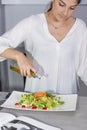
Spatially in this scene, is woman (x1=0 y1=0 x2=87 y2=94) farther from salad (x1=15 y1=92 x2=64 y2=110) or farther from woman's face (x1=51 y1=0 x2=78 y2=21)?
salad (x1=15 y1=92 x2=64 y2=110)

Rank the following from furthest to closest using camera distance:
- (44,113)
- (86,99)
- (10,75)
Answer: (10,75), (86,99), (44,113)

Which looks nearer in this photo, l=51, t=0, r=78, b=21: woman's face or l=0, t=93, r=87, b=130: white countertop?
l=0, t=93, r=87, b=130: white countertop

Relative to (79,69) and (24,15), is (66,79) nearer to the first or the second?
(79,69)

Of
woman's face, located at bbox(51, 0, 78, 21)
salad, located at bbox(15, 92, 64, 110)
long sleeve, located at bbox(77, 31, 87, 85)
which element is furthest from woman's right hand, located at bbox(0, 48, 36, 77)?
long sleeve, located at bbox(77, 31, 87, 85)

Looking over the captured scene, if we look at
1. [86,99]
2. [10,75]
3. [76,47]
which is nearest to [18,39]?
[76,47]

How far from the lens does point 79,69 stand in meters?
1.65

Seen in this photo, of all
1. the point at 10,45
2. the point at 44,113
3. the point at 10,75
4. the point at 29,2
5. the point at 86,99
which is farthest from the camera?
the point at 10,75

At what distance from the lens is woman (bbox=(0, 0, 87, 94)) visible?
157 centimetres

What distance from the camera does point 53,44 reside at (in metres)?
1.57

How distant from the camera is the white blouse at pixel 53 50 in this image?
157 centimetres

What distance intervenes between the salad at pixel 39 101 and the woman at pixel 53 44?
281 mm

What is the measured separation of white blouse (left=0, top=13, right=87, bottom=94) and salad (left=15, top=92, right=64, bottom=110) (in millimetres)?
280

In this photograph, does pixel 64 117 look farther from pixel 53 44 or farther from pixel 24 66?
pixel 53 44

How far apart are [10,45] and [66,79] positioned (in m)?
0.36
